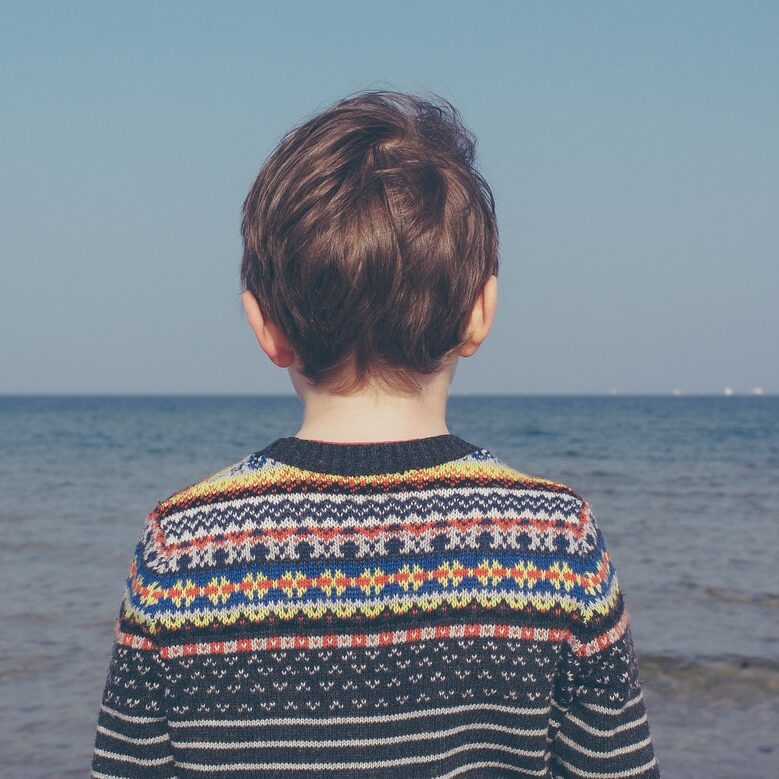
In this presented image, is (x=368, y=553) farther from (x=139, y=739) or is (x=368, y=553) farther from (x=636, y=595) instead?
(x=636, y=595)

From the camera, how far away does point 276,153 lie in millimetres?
1512

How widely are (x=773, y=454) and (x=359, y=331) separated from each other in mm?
26819

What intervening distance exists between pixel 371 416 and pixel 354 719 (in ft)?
1.42

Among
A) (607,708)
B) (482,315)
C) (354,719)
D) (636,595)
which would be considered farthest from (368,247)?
(636,595)

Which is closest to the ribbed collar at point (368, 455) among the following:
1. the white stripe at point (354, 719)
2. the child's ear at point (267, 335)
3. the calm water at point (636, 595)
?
the child's ear at point (267, 335)

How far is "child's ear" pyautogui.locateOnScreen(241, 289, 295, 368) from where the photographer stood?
1491mm

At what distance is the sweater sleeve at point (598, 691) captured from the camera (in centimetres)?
145

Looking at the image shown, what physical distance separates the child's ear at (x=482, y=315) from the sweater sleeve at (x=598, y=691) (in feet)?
0.97

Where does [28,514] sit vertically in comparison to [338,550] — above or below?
below

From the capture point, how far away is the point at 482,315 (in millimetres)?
1496

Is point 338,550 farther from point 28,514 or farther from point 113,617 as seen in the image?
point 28,514

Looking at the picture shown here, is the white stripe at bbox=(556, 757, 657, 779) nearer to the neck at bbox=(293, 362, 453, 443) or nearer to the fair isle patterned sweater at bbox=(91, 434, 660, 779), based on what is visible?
the fair isle patterned sweater at bbox=(91, 434, 660, 779)

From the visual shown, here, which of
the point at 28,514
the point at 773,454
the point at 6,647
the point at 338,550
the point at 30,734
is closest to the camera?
the point at 338,550

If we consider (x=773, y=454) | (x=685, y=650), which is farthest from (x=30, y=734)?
(x=773, y=454)
